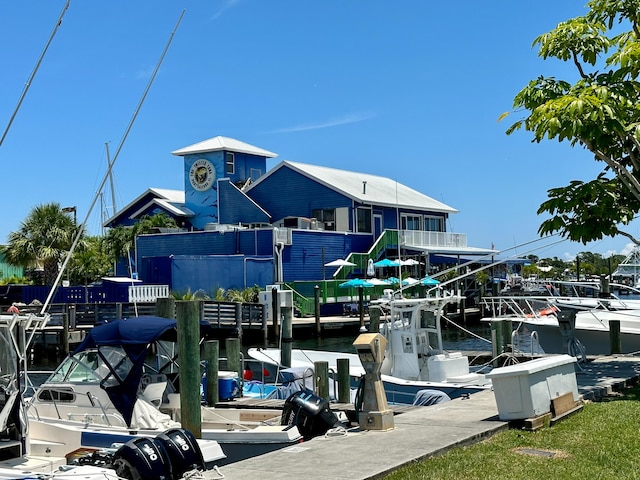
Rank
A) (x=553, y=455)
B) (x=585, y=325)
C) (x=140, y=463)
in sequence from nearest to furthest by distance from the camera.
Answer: (x=140, y=463) → (x=553, y=455) → (x=585, y=325)

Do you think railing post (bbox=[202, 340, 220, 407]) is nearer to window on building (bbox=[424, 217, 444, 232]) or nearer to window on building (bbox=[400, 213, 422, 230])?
window on building (bbox=[400, 213, 422, 230])

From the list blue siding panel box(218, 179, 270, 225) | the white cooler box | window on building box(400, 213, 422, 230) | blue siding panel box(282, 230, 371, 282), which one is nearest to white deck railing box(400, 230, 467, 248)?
window on building box(400, 213, 422, 230)

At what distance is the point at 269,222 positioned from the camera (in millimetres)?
52781

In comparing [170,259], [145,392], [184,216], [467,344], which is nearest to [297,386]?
[145,392]

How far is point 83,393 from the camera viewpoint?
46.5 feet

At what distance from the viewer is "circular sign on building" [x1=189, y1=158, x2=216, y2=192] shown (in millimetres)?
55128

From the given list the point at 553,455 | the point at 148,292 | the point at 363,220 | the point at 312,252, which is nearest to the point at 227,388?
the point at 553,455

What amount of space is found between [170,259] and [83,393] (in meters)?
30.6

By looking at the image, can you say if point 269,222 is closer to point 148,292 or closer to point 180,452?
point 148,292

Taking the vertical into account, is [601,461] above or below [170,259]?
below

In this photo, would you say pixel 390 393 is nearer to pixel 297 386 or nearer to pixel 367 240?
pixel 297 386

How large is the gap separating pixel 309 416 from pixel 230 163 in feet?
143

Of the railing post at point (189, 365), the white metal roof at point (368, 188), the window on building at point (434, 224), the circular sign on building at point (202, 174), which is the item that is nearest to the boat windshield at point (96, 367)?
the railing post at point (189, 365)

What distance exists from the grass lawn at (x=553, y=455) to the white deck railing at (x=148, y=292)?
103 ft
